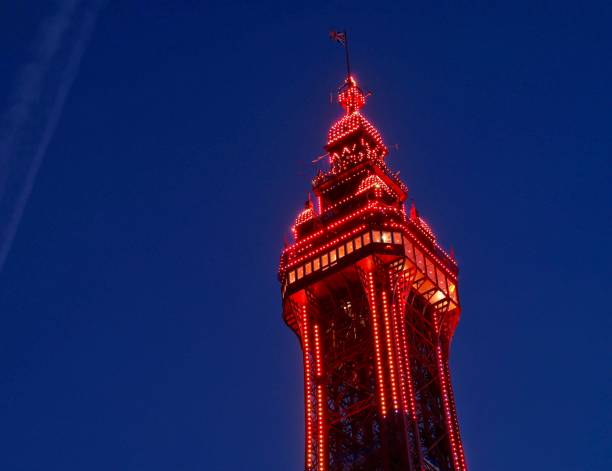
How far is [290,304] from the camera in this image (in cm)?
10712

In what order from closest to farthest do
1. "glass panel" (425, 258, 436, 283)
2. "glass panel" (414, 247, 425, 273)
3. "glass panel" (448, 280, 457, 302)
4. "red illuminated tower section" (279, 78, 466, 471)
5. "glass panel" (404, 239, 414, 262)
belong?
"red illuminated tower section" (279, 78, 466, 471) → "glass panel" (404, 239, 414, 262) → "glass panel" (414, 247, 425, 273) → "glass panel" (425, 258, 436, 283) → "glass panel" (448, 280, 457, 302)

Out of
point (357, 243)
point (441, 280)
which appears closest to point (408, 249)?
point (357, 243)

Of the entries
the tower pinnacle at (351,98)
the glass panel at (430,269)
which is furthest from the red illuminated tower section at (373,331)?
the tower pinnacle at (351,98)

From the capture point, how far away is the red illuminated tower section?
312 ft

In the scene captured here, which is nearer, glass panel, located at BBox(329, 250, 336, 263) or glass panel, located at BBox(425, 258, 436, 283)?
glass panel, located at BBox(329, 250, 336, 263)

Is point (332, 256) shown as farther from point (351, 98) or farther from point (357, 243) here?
point (351, 98)

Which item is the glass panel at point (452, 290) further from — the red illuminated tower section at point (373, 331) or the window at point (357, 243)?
the window at point (357, 243)

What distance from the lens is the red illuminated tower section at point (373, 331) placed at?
312 ft

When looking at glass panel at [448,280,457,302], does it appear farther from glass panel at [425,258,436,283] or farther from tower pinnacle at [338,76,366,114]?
tower pinnacle at [338,76,366,114]

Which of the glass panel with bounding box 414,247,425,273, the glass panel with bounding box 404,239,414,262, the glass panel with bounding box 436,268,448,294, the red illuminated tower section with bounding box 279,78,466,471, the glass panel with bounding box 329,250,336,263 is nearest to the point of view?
the red illuminated tower section with bounding box 279,78,466,471

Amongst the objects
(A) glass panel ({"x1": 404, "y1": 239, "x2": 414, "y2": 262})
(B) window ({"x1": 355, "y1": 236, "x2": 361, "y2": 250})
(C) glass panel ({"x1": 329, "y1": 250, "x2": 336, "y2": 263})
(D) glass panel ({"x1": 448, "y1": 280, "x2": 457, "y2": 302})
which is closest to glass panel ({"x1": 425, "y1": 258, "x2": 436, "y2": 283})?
(A) glass panel ({"x1": 404, "y1": 239, "x2": 414, "y2": 262})

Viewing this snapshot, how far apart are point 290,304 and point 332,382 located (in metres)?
9.60

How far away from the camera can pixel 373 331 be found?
326 feet

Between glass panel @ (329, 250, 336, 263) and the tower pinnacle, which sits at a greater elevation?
the tower pinnacle
